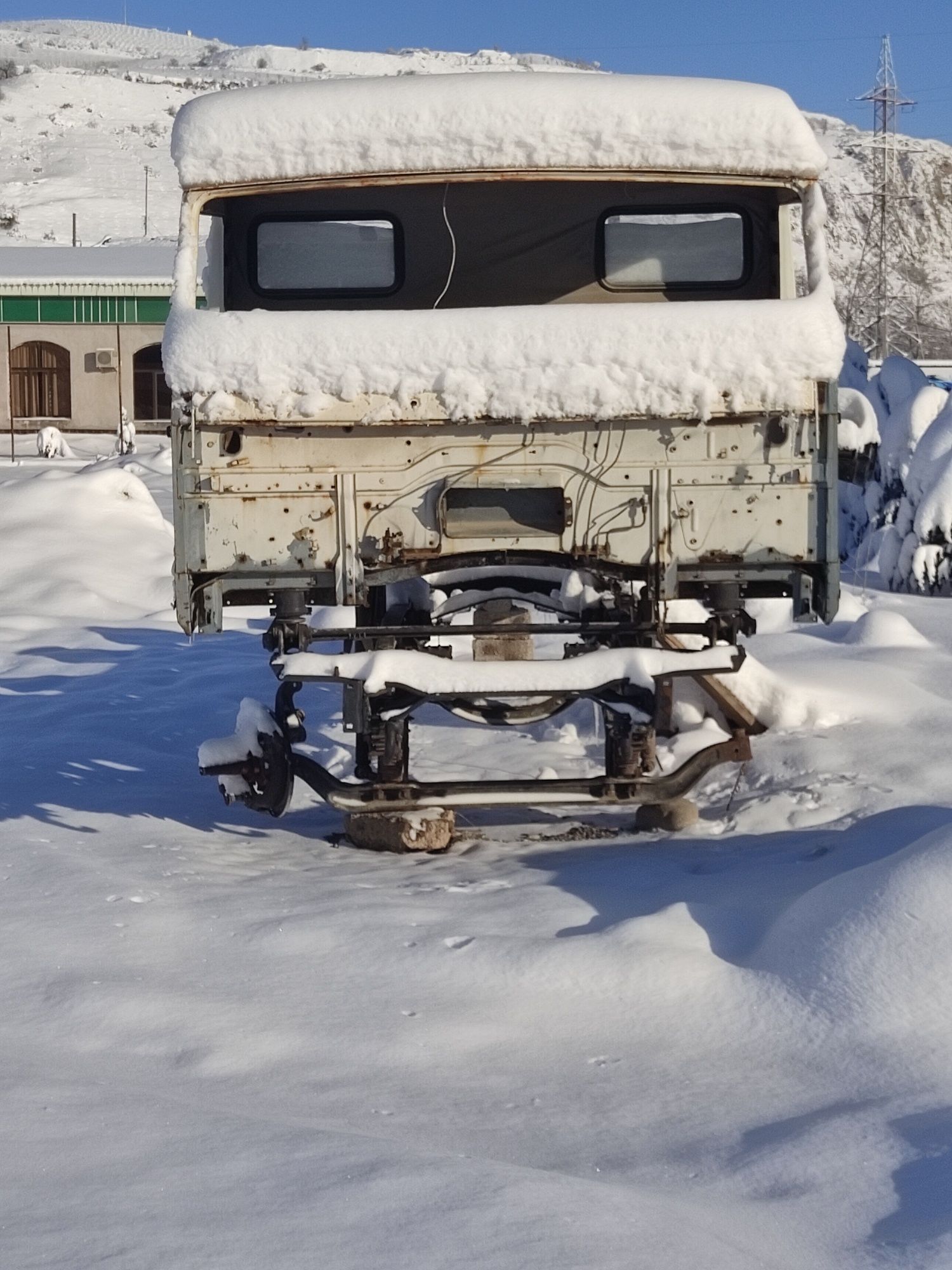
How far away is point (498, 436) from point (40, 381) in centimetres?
3147

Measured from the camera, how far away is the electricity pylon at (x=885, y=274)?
44.8 metres

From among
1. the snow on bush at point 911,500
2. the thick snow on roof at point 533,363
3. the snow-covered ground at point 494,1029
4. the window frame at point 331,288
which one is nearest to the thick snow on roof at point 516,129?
the thick snow on roof at point 533,363

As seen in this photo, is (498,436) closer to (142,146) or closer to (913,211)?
(142,146)

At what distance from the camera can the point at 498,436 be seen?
5590mm

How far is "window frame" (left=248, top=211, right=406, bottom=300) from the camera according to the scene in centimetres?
684

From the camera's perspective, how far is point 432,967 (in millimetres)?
4230

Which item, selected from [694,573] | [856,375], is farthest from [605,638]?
[856,375]

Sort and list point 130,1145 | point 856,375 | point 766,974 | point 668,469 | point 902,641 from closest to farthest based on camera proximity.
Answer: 1. point 130,1145
2. point 766,974
3. point 668,469
4. point 902,641
5. point 856,375

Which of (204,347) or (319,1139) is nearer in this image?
(319,1139)

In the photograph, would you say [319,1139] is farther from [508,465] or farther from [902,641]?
[902,641]

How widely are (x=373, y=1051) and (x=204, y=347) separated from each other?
9.50ft

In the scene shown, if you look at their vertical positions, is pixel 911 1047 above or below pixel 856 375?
below

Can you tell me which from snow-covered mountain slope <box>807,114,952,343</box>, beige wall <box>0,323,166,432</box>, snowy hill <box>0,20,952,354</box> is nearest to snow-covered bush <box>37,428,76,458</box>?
beige wall <box>0,323,166,432</box>

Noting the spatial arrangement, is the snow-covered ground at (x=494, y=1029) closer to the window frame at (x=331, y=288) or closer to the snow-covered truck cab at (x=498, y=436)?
the snow-covered truck cab at (x=498, y=436)
